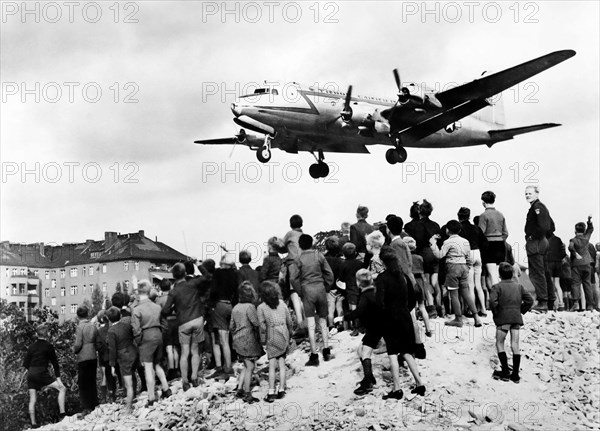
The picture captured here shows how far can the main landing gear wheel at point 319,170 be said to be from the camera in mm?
29312

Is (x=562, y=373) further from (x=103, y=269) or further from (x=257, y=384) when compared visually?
(x=103, y=269)

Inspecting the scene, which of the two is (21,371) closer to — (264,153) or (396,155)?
(264,153)

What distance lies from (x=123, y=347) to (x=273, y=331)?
2918mm

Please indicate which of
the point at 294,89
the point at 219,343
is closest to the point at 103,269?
the point at 294,89

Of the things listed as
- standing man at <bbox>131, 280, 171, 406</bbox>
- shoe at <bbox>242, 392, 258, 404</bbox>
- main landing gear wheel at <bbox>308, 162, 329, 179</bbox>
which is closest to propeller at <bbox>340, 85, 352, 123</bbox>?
main landing gear wheel at <bbox>308, 162, 329, 179</bbox>

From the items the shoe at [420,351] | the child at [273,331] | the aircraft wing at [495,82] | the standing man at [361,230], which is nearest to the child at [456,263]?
the standing man at [361,230]

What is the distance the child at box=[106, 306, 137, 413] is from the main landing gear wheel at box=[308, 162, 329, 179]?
684 inches

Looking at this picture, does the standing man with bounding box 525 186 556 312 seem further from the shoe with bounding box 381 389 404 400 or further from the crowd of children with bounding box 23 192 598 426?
the shoe with bounding box 381 389 404 400

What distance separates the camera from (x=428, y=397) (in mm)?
11188

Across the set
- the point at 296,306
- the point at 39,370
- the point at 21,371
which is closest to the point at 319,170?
the point at 21,371

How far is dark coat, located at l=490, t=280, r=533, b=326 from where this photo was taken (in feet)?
38.3

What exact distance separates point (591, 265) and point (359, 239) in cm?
573

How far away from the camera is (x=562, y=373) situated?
12680mm

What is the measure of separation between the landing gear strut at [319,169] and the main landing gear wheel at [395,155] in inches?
103
